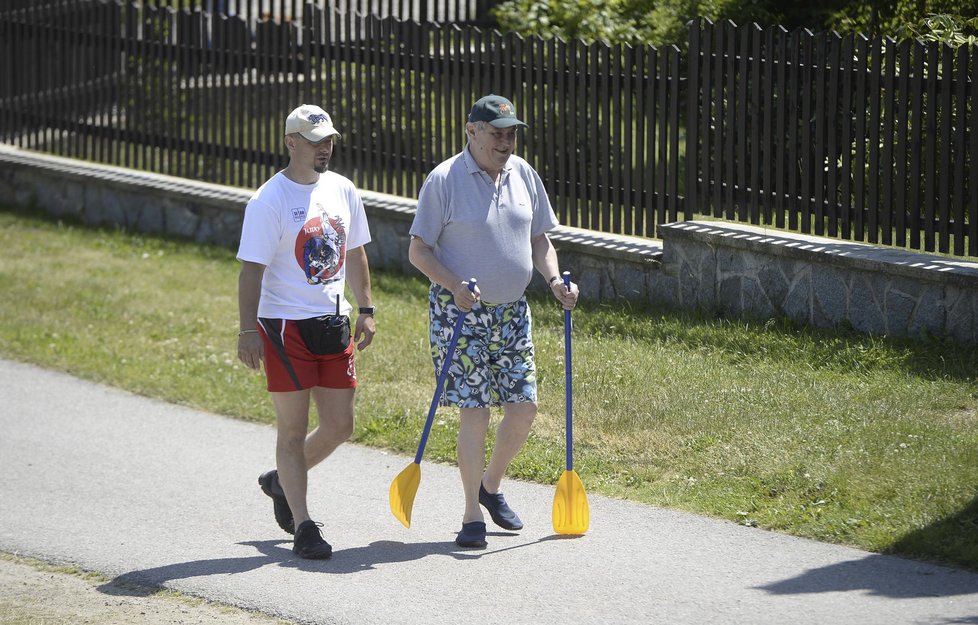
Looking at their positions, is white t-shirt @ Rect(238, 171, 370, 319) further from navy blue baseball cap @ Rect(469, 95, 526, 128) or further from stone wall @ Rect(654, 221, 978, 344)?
stone wall @ Rect(654, 221, 978, 344)

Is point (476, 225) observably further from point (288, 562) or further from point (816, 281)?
point (816, 281)

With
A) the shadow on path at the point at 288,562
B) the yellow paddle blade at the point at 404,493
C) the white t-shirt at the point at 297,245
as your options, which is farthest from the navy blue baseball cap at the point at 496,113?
the shadow on path at the point at 288,562

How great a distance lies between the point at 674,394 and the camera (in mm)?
7289

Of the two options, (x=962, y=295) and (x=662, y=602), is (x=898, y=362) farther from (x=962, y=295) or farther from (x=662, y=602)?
(x=662, y=602)

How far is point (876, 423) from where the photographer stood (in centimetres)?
657

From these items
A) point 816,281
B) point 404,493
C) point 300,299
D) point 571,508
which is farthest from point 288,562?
point 816,281

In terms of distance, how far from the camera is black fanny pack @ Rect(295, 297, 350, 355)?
5.50m

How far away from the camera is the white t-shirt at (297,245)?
5.39 meters

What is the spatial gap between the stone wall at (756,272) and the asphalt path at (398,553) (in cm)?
265

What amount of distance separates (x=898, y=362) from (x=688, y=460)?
5.62ft

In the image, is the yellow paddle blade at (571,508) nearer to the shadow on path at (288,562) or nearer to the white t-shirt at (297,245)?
the shadow on path at (288,562)

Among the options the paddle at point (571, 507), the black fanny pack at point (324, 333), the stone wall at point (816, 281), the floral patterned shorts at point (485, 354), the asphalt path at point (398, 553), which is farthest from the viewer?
the stone wall at point (816, 281)

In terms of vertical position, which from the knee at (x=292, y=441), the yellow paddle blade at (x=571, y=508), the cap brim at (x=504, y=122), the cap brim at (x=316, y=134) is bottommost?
the yellow paddle blade at (x=571, y=508)

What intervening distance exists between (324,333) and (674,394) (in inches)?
96.6
